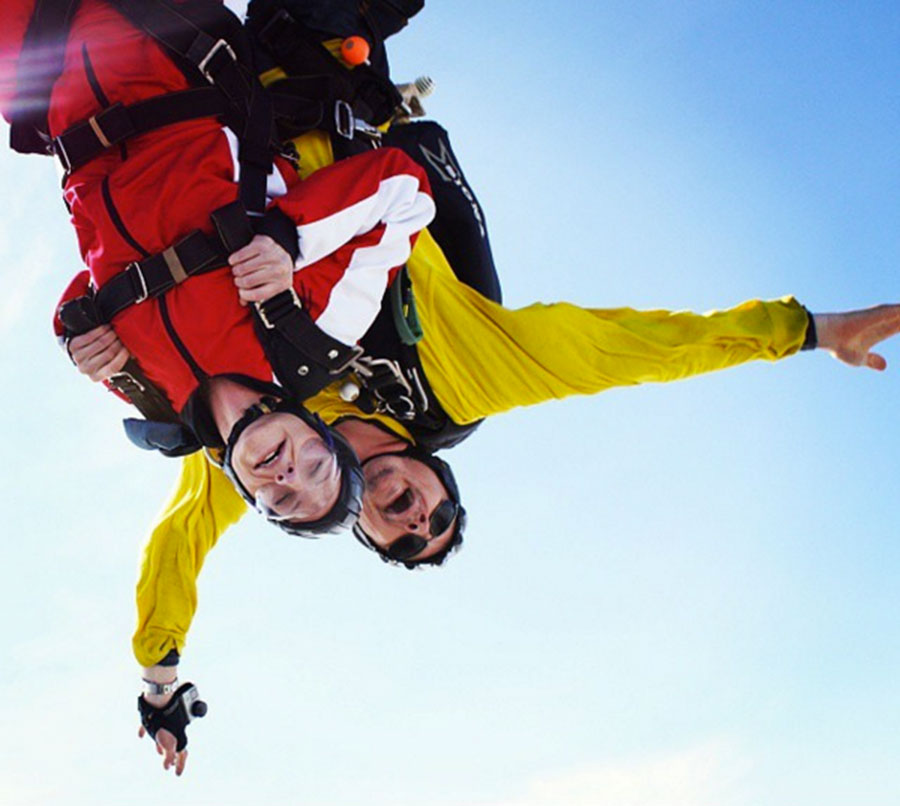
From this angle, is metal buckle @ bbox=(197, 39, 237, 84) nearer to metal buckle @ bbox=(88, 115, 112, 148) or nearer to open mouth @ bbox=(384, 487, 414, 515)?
metal buckle @ bbox=(88, 115, 112, 148)

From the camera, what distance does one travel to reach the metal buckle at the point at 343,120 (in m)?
4.98

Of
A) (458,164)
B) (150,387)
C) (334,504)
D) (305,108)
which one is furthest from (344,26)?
(334,504)

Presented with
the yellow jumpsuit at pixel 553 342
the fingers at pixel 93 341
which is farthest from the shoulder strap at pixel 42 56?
the yellow jumpsuit at pixel 553 342

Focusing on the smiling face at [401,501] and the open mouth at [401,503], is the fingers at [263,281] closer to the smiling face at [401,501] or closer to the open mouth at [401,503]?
the smiling face at [401,501]

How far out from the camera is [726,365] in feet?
16.9

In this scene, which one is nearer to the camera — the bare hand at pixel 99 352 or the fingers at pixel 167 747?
the bare hand at pixel 99 352

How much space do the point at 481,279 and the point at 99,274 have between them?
1955 millimetres

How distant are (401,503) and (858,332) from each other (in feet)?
8.18

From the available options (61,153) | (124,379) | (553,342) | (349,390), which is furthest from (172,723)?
(61,153)

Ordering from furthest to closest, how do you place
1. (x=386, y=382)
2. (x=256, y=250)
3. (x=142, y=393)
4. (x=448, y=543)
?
(x=448, y=543) < (x=386, y=382) < (x=142, y=393) < (x=256, y=250)

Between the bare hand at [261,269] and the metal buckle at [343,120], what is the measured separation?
1.05 m

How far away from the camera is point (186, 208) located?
430 cm

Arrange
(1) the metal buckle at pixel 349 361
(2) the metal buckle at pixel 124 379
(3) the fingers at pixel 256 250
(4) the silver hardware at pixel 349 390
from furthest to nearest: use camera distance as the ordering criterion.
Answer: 1. (4) the silver hardware at pixel 349 390
2. (2) the metal buckle at pixel 124 379
3. (1) the metal buckle at pixel 349 361
4. (3) the fingers at pixel 256 250

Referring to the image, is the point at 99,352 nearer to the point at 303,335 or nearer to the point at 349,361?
the point at 303,335
